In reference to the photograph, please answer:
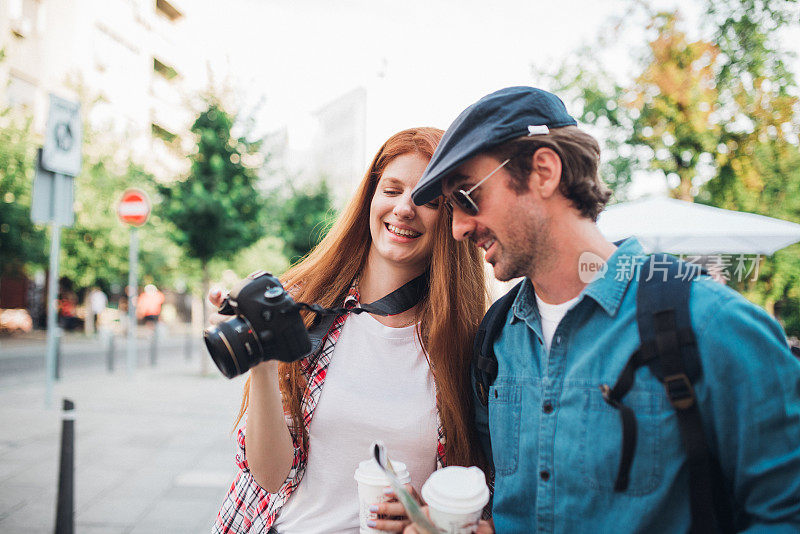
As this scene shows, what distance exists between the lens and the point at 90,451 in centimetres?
558

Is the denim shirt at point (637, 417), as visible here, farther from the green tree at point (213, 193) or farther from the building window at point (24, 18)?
the building window at point (24, 18)

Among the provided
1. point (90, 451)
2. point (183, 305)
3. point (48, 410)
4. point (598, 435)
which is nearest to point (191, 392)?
point (48, 410)

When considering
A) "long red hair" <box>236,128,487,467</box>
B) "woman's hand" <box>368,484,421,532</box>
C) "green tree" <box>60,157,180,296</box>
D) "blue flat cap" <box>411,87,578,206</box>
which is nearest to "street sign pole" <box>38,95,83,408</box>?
"long red hair" <box>236,128,487,467</box>

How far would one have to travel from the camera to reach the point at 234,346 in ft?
5.03

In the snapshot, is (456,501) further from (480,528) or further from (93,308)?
(93,308)

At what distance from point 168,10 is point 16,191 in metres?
23.0

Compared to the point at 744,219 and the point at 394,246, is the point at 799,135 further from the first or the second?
the point at 394,246

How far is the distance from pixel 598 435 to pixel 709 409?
0.25 m

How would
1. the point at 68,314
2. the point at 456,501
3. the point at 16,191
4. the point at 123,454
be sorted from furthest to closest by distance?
the point at 68,314
the point at 16,191
the point at 123,454
the point at 456,501

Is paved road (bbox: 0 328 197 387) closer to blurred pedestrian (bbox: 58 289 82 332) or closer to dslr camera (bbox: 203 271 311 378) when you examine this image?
blurred pedestrian (bbox: 58 289 82 332)

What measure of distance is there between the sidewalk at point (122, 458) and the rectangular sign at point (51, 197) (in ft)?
8.08

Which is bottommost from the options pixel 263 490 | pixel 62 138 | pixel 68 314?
pixel 68 314

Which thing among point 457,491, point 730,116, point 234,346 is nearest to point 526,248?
point 457,491

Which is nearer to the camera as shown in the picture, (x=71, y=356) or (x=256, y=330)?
(x=256, y=330)
